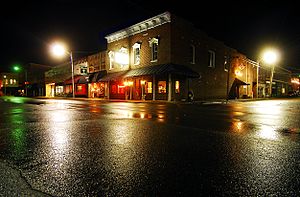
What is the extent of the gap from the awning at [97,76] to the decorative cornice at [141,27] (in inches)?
217

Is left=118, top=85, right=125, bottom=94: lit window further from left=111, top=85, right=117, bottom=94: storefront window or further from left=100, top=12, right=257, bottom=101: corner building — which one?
left=111, top=85, right=117, bottom=94: storefront window

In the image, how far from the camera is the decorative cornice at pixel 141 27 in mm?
22830

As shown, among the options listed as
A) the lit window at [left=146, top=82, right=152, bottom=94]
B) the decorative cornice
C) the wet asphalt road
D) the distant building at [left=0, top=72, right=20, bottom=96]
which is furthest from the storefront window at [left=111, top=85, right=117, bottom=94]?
the distant building at [left=0, top=72, right=20, bottom=96]

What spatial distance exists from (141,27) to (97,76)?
1181 centimetres

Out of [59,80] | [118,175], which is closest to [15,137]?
[118,175]

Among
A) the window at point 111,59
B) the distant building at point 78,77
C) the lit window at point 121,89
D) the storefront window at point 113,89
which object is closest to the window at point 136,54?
the lit window at point 121,89

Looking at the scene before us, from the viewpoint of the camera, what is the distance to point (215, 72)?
98.1 feet

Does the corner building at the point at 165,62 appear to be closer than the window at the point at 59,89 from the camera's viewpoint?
Yes

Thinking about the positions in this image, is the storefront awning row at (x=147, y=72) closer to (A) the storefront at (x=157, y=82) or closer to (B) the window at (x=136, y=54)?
(A) the storefront at (x=157, y=82)

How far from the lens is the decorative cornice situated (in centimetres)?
2283

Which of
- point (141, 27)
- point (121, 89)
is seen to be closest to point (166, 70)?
point (141, 27)

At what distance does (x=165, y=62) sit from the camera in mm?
23297

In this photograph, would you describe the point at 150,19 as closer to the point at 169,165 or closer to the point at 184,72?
the point at 184,72

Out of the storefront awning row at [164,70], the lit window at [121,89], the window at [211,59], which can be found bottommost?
the lit window at [121,89]
